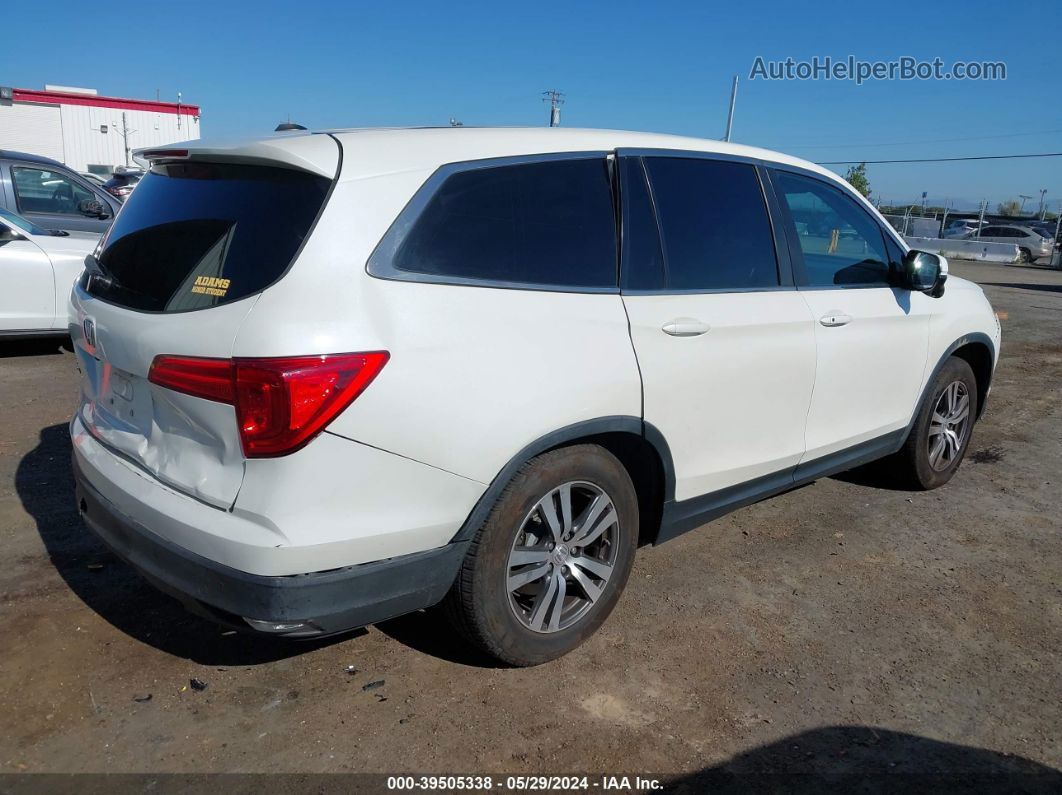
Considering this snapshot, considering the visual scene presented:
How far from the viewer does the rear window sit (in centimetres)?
241

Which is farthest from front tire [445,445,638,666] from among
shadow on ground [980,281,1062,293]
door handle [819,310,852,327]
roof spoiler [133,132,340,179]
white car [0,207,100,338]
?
shadow on ground [980,281,1062,293]

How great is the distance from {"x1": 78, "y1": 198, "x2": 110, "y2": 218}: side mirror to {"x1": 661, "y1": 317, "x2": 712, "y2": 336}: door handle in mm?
7844

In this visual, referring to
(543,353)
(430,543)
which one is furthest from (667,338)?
(430,543)

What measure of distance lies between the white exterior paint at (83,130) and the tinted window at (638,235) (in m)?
59.3

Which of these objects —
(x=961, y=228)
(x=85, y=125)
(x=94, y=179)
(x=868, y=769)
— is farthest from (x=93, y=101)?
(x=868, y=769)

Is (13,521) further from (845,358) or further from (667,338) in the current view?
(845,358)

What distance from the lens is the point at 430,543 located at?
254 cm

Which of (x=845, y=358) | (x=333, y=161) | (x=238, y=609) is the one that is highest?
A: (x=333, y=161)

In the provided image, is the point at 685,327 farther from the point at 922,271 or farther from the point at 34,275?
the point at 34,275

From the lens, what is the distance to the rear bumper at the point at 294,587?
2.32 m

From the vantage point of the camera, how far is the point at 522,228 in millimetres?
2832

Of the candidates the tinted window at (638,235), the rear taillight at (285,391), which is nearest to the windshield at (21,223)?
the rear taillight at (285,391)

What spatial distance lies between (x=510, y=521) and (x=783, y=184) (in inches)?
87.7

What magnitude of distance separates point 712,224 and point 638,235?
484 millimetres
